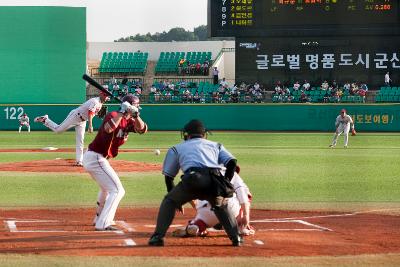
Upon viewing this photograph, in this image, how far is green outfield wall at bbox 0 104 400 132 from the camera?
36.5 metres

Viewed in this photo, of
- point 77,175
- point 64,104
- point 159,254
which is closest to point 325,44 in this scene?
point 64,104

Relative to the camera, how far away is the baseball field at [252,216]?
25.4 feet

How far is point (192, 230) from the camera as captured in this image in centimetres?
889

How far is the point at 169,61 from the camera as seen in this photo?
46469 millimetres

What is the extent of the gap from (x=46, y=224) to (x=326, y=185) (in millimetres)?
6666

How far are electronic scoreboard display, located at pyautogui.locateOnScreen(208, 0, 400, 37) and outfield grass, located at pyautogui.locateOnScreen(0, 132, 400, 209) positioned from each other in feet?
22.1

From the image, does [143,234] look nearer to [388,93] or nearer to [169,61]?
[388,93]

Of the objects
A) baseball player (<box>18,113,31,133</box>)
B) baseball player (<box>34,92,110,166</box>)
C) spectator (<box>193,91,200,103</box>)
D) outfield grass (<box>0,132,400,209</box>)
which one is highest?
baseball player (<box>34,92,110,166</box>)

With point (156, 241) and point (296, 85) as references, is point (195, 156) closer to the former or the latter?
point (156, 241)

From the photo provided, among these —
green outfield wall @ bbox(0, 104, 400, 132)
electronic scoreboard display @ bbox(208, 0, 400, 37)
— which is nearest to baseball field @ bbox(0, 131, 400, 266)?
electronic scoreboard display @ bbox(208, 0, 400, 37)

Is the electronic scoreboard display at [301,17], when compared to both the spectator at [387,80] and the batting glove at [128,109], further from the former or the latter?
the batting glove at [128,109]

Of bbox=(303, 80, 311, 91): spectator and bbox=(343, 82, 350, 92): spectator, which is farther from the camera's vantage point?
bbox=(343, 82, 350, 92): spectator

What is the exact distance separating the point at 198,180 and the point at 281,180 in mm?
8441

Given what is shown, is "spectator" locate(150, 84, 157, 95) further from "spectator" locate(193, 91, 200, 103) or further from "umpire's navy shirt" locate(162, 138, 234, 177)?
"umpire's navy shirt" locate(162, 138, 234, 177)
